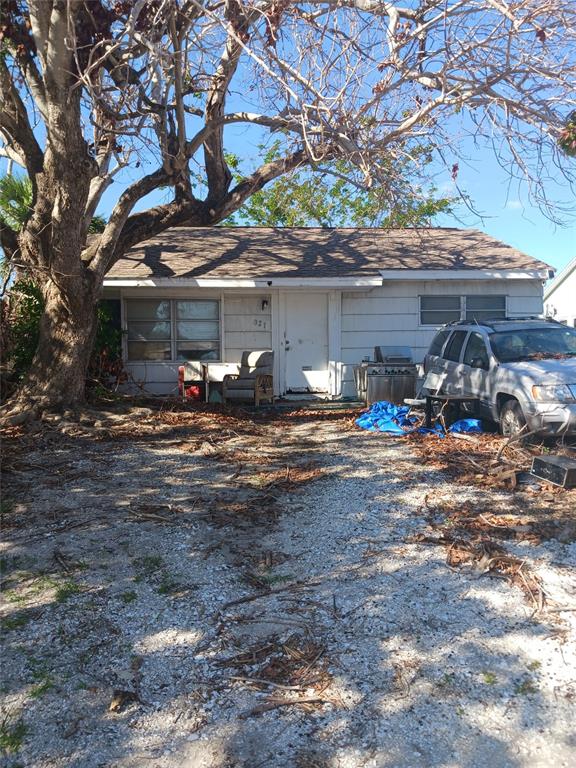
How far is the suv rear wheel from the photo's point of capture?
7785 mm

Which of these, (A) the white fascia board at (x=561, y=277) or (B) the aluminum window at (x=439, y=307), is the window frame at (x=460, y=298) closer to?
(B) the aluminum window at (x=439, y=307)

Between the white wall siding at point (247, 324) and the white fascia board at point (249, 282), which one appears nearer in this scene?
the white fascia board at point (249, 282)

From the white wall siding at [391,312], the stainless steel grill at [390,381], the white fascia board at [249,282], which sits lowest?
the stainless steel grill at [390,381]

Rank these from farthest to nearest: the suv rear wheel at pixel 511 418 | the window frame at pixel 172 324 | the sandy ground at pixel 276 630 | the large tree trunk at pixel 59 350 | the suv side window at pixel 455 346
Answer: the window frame at pixel 172 324, the suv side window at pixel 455 346, the large tree trunk at pixel 59 350, the suv rear wheel at pixel 511 418, the sandy ground at pixel 276 630

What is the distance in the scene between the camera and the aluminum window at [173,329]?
12.8 meters

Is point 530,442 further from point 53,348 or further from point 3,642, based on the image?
point 53,348

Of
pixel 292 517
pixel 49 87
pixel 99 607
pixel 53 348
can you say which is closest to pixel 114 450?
pixel 53 348

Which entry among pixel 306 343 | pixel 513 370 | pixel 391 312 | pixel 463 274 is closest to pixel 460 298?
pixel 463 274

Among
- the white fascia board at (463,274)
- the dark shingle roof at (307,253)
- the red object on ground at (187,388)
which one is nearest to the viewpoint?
the red object on ground at (187,388)

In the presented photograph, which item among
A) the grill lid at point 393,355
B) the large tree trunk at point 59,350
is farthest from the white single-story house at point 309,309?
the large tree trunk at point 59,350

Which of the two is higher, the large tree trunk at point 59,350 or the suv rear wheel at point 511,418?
the large tree trunk at point 59,350

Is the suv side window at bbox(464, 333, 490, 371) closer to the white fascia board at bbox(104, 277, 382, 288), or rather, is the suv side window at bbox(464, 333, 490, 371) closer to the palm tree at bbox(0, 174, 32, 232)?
the white fascia board at bbox(104, 277, 382, 288)

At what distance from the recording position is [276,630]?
3.57 meters

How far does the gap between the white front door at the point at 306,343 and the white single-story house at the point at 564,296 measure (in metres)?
17.8
